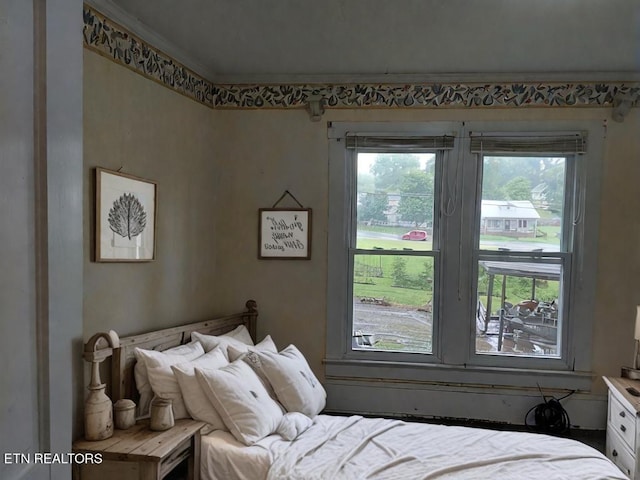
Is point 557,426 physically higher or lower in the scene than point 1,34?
lower

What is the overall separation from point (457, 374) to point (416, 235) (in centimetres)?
110

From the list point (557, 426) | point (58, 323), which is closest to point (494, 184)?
point (557, 426)

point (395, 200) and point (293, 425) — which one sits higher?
point (395, 200)

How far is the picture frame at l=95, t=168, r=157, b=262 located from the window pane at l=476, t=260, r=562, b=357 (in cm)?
240

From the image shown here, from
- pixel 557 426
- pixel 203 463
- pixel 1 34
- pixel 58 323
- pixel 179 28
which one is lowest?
pixel 557 426

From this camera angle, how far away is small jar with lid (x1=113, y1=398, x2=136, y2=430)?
7.68 feet

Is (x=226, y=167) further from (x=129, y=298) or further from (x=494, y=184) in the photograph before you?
(x=494, y=184)

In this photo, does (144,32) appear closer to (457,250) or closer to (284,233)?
(284,233)

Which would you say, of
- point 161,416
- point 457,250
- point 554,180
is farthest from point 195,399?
point 554,180

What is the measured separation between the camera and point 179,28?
2.82m

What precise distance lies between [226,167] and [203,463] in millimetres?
2224

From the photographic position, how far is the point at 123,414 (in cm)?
234

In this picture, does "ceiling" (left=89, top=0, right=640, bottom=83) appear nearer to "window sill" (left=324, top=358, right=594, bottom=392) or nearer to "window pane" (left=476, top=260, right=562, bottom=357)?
"window pane" (left=476, top=260, right=562, bottom=357)

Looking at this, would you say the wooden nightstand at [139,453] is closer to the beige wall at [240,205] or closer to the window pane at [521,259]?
the beige wall at [240,205]
